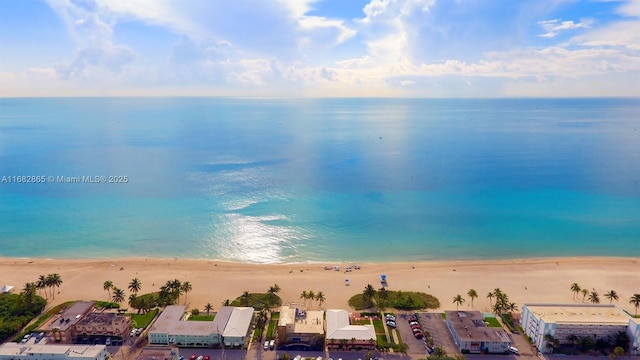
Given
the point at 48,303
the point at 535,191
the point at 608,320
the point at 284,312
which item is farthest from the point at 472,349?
the point at 535,191

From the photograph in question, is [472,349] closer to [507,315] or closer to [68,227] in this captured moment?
[507,315]

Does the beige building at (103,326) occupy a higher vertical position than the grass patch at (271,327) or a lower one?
higher

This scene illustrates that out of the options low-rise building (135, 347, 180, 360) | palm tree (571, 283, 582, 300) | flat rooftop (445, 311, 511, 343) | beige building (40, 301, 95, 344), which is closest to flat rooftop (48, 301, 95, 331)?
beige building (40, 301, 95, 344)

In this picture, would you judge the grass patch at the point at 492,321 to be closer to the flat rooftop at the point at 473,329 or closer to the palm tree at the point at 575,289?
the flat rooftop at the point at 473,329

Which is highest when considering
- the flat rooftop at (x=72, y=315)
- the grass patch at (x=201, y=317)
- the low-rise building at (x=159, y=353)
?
the flat rooftop at (x=72, y=315)

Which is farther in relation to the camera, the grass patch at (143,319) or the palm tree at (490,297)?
the palm tree at (490,297)

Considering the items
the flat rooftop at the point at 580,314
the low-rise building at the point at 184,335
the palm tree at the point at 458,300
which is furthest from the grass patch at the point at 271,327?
the flat rooftop at the point at 580,314

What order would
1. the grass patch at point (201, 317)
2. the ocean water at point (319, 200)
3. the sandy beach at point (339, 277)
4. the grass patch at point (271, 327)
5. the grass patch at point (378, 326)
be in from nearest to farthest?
the grass patch at point (271, 327), the grass patch at point (378, 326), the grass patch at point (201, 317), the sandy beach at point (339, 277), the ocean water at point (319, 200)
